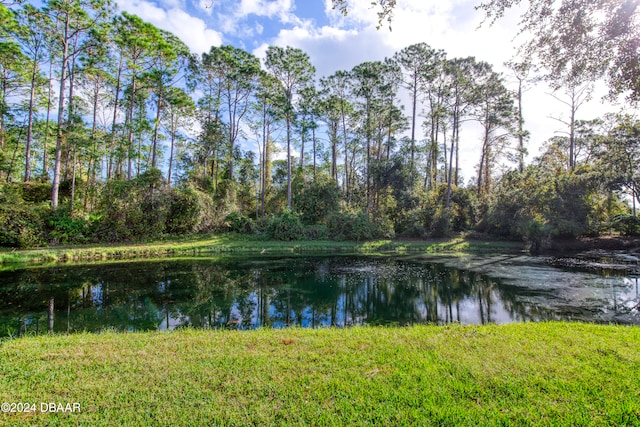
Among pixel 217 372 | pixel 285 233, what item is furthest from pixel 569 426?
pixel 285 233

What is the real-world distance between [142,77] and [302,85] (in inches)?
493

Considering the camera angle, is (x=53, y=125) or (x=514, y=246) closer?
(x=53, y=125)

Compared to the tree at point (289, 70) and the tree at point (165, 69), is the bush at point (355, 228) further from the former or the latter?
the tree at point (165, 69)

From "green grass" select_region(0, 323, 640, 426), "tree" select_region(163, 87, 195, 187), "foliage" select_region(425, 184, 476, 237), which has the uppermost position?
"tree" select_region(163, 87, 195, 187)

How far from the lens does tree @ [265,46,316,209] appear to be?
25969 millimetres

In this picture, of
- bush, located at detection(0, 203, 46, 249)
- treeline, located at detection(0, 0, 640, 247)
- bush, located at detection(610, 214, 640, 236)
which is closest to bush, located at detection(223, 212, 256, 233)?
treeline, located at detection(0, 0, 640, 247)

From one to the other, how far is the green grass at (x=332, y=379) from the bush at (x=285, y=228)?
18717mm

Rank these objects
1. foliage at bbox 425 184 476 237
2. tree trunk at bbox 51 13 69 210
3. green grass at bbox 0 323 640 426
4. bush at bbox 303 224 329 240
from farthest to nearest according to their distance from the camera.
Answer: foliage at bbox 425 184 476 237, bush at bbox 303 224 329 240, tree trunk at bbox 51 13 69 210, green grass at bbox 0 323 640 426

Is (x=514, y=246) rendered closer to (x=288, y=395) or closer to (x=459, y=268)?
(x=459, y=268)

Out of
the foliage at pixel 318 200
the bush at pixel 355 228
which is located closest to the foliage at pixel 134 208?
the foliage at pixel 318 200

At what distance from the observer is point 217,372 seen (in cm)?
340

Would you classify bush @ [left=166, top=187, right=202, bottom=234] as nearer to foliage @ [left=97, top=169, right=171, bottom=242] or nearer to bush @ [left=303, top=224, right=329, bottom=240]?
foliage @ [left=97, top=169, right=171, bottom=242]

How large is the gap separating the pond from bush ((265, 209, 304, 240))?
8892mm

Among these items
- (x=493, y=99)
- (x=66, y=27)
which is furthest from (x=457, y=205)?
(x=66, y=27)
